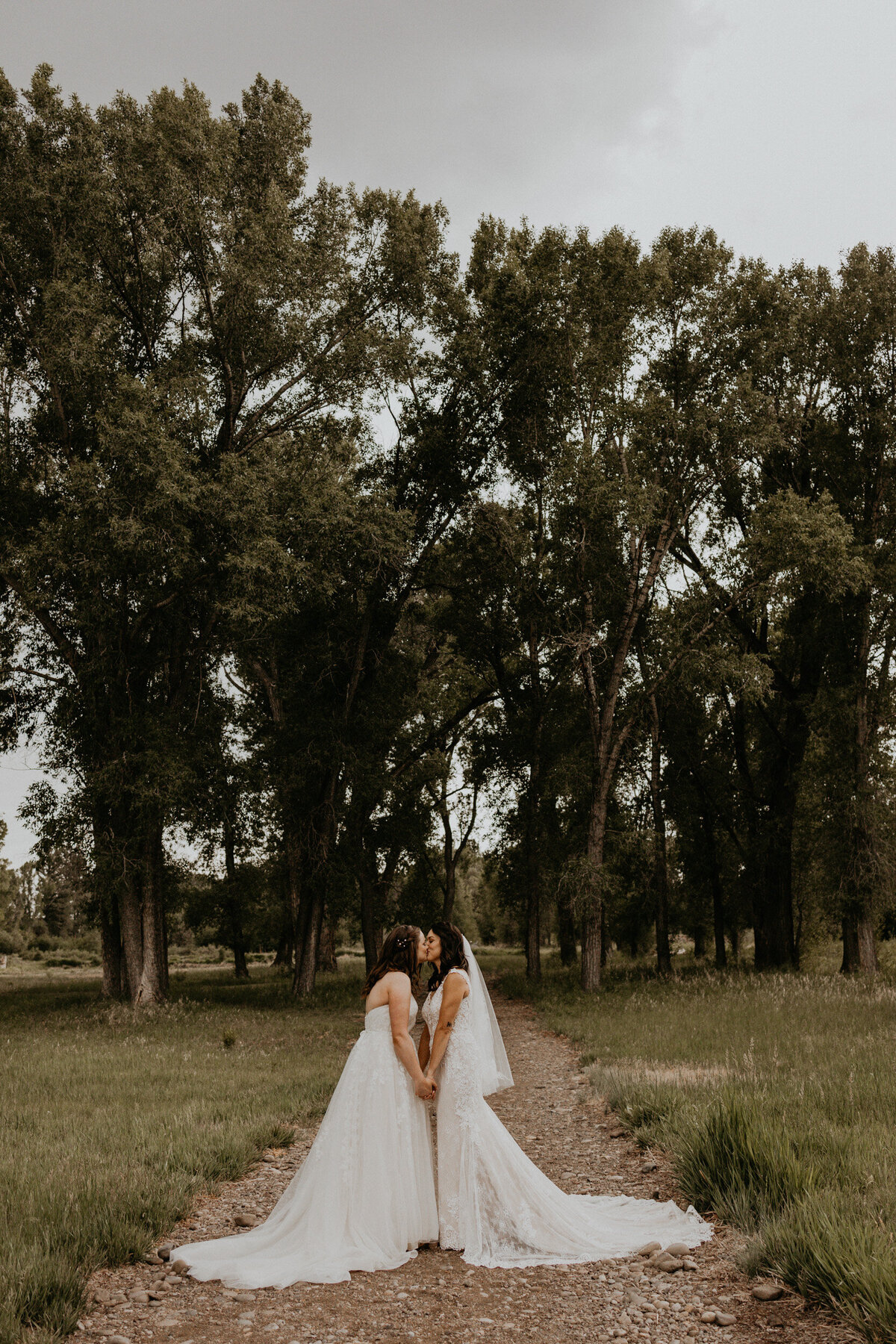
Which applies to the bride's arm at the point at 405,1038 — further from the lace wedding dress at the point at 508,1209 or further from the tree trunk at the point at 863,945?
the tree trunk at the point at 863,945

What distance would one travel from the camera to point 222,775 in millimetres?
23109

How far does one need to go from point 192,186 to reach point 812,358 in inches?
710

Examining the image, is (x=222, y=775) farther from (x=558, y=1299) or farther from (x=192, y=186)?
(x=558, y=1299)

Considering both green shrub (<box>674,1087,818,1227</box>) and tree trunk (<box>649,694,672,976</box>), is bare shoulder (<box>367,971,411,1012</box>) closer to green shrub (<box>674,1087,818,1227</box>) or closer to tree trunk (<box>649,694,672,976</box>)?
green shrub (<box>674,1087,818,1227</box>)

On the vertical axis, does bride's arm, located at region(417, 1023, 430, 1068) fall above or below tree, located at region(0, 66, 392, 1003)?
below

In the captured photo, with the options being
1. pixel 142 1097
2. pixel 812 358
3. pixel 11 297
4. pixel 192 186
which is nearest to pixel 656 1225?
pixel 142 1097

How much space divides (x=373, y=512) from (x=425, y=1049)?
54.1ft

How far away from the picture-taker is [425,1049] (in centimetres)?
691

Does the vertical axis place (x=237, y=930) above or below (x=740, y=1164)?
below

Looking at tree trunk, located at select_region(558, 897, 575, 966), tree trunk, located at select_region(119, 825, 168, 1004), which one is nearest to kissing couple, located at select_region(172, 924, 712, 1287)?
tree trunk, located at select_region(119, 825, 168, 1004)

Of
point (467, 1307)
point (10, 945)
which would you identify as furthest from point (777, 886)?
point (10, 945)

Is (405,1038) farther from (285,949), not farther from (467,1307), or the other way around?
(285,949)

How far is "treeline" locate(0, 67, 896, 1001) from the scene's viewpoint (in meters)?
20.8

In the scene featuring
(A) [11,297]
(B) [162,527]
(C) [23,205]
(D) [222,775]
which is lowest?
(D) [222,775]
